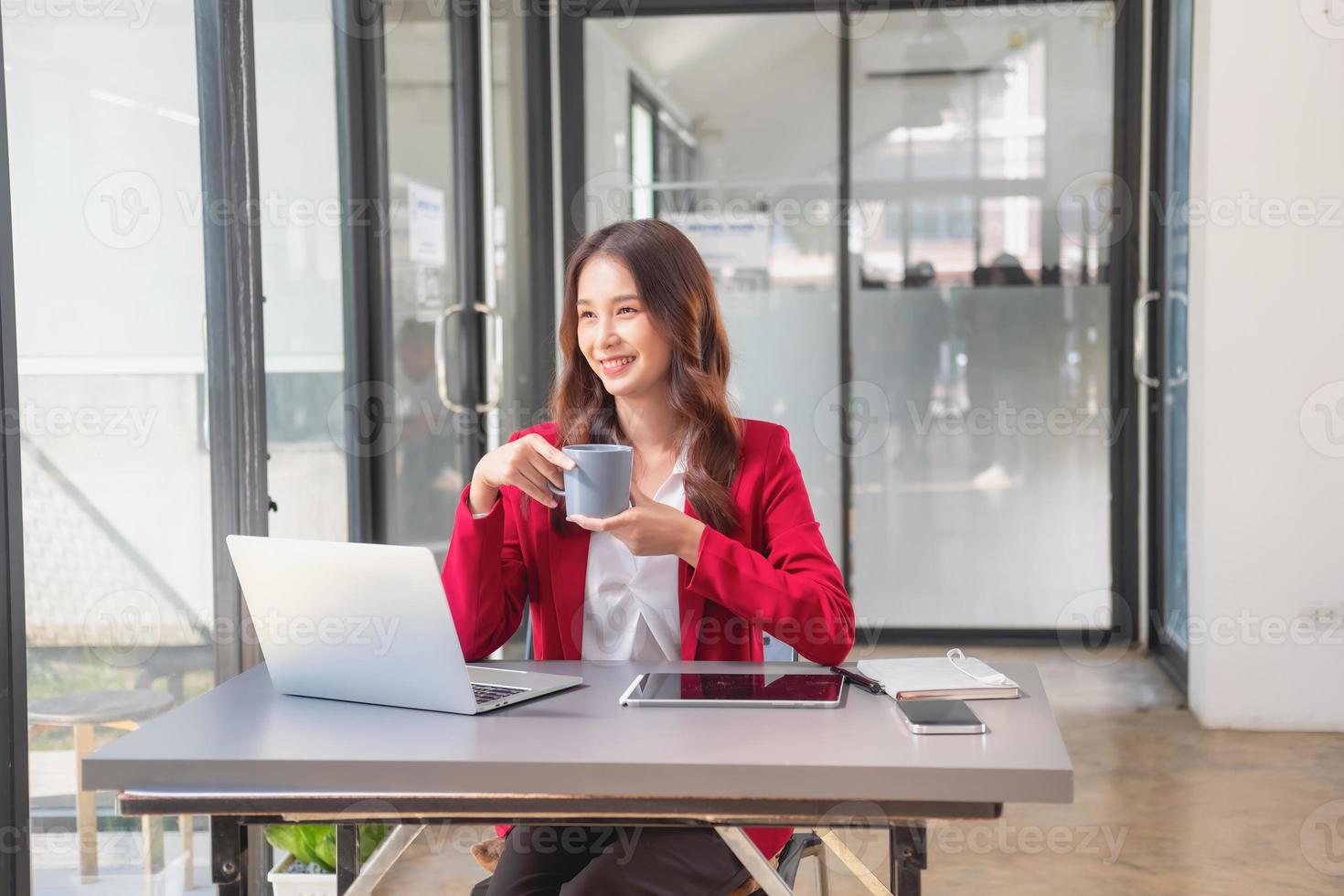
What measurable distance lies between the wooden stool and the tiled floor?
86 cm

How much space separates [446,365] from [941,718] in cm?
295

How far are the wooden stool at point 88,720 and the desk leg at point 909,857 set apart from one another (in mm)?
1191

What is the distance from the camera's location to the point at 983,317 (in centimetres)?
516

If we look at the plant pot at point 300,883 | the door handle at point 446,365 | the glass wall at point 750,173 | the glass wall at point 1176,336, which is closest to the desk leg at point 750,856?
the plant pot at point 300,883

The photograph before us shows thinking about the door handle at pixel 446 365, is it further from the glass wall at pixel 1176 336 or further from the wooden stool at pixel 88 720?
the glass wall at pixel 1176 336

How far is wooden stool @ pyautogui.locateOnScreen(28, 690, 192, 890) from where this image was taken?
207 cm

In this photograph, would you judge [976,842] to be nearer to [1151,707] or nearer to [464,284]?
[1151,707]

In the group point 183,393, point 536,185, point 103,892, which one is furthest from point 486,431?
point 103,892

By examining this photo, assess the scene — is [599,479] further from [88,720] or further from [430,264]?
[430,264]

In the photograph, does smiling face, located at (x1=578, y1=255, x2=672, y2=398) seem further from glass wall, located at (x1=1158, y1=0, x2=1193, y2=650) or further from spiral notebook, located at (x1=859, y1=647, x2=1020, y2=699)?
glass wall, located at (x1=1158, y1=0, x2=1193, y2=650)

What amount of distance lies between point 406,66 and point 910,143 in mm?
2141

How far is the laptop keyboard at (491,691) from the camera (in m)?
1.56

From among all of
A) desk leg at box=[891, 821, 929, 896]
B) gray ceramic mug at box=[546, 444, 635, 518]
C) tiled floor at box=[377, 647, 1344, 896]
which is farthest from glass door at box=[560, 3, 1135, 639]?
desk leg at box=[891, 821, 929, 896]

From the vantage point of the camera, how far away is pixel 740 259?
5.24 metres
